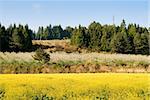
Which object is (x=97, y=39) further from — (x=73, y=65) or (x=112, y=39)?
(x=73, y=65)

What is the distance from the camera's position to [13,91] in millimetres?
16578

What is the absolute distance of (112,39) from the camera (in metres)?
72.0

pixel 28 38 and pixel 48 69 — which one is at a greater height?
pixel 28 38

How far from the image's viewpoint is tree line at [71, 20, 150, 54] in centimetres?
7131

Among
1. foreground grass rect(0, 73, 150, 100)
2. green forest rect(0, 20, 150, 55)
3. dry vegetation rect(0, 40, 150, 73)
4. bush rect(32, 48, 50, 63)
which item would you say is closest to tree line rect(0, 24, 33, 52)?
green forest rect(0, 20, 150, 55)

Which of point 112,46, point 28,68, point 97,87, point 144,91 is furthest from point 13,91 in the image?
point 112,46

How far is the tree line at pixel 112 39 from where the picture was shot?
234 ft

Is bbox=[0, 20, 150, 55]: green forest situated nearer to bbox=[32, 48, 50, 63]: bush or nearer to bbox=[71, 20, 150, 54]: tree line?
bbox=[71, 20, 150, 54]: tree line

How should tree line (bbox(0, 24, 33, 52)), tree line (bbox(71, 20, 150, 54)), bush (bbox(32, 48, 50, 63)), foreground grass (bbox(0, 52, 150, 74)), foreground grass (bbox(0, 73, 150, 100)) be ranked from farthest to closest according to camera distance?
tree line (bbox(71, 20, 150, 54)) → tree line (bbox(0, 24, 33, 52)) → bush (bbox(32, 48, 50, 63)) → foreground grass (bbox(0, 52, 150, 74)) → foreground grass (bbox(0, 73, 150, 100))

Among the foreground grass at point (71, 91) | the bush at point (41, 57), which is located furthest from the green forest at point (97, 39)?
the foreground grass at point (71, 91)

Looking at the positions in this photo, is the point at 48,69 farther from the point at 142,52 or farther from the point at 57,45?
the point at 57,45

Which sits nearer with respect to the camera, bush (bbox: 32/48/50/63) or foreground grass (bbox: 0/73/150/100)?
foreground grass (bbox: 0/73/150/100)

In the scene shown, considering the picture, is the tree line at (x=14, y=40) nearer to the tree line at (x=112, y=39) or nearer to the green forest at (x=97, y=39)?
the green forest at (x=97, y=39)

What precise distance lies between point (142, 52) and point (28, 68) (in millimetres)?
33901
